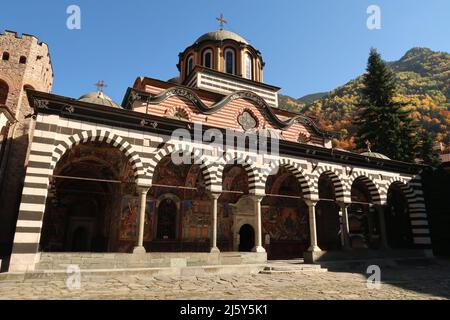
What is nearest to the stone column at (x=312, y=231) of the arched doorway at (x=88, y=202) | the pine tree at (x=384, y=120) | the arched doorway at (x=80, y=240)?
the arched doorway at (x=88, y=202)

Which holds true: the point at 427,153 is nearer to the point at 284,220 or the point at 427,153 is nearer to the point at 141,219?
the point at 284,220

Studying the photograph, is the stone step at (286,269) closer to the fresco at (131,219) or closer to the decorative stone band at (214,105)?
the fresco at (131,219)

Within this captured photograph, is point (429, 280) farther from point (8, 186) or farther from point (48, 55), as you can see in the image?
point (48, 55)

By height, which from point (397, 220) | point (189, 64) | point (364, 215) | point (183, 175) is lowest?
point (397, 220)

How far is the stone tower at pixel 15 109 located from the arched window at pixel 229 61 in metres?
11.8

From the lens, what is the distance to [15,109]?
57.6 ft

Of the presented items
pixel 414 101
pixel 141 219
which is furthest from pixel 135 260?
pixel 414 101

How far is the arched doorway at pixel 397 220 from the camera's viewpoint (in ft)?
62.6

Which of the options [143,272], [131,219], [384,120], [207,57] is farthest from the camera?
[384,120]

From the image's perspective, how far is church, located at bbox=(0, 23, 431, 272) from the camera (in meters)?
10.2

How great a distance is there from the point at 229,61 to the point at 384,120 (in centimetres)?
1335

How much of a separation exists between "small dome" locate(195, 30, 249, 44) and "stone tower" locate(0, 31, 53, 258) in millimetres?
10537

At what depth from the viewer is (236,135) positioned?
42.5 feet

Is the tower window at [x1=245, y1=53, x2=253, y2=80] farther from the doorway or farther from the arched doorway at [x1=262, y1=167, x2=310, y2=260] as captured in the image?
the doorway
